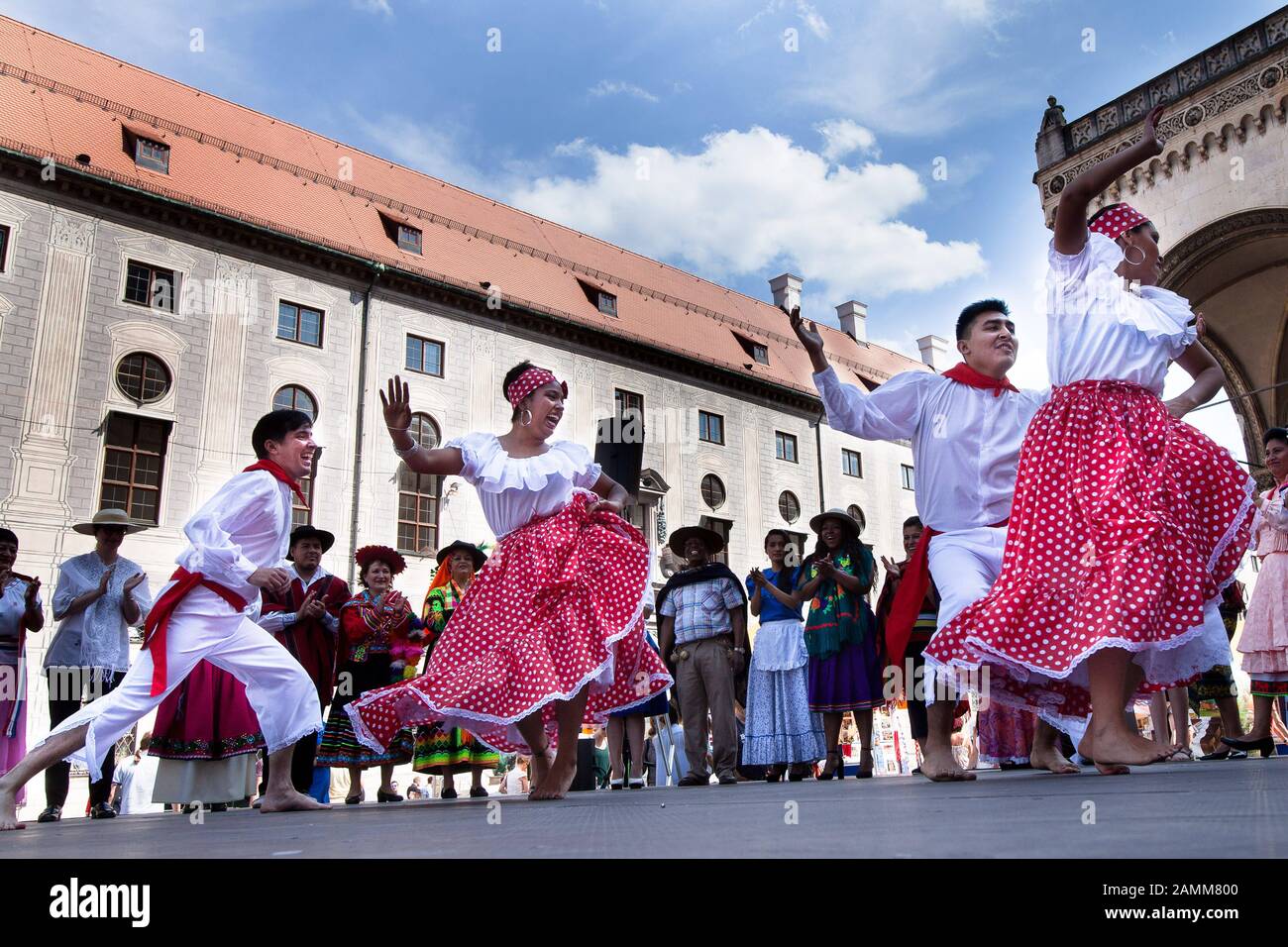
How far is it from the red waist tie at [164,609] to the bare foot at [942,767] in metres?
3.10

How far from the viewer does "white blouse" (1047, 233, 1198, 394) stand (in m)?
3.91

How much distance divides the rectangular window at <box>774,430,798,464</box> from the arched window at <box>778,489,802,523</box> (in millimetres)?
1302

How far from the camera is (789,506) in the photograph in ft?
116

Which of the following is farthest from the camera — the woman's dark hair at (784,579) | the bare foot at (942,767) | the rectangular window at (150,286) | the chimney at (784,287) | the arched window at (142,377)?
the chimney at (784,287)

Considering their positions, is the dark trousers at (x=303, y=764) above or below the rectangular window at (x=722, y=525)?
below

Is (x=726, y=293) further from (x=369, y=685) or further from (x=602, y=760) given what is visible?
(x=369, y=685)

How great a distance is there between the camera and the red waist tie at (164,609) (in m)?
4.32

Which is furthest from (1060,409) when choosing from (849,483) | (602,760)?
(849,483)

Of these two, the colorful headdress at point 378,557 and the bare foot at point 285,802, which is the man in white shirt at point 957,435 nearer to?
the bare foot at point 285,802

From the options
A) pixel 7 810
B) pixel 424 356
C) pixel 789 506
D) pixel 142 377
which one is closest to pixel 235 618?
pixel 7 810

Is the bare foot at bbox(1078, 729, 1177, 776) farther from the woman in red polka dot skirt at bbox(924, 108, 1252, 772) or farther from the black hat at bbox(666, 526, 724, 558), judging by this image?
the black hat at bbox(666, 526, 724, 558)

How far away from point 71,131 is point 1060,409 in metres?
25.2

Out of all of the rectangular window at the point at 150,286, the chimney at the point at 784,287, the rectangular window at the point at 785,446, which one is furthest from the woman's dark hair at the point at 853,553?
the chimney at the point at 784,287

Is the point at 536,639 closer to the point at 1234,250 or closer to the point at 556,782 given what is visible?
the point at 556,782
